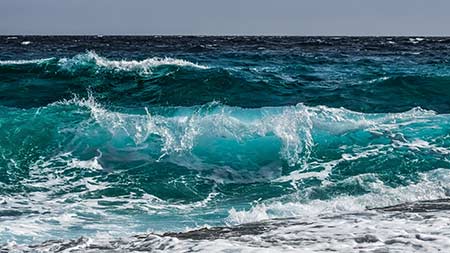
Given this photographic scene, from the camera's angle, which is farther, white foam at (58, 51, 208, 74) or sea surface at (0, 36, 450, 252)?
white foam at (58, 51, 208, 74)

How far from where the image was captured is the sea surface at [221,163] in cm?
488

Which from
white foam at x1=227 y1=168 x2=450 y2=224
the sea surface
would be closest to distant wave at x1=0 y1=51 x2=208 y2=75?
the sea surface

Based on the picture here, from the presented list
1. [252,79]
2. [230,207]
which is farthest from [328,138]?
[252,79]

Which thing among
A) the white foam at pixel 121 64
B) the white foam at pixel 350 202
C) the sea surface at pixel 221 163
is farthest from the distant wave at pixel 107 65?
the white foam at pixel 350 202

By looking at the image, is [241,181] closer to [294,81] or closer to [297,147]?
[297,147]

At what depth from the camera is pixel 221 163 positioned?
941 centimetres

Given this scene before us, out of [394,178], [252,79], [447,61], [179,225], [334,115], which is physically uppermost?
[447,61]

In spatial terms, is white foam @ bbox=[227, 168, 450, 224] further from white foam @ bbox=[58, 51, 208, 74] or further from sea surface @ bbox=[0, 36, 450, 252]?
white foam @ bbox=[58, 51, 208, 74]

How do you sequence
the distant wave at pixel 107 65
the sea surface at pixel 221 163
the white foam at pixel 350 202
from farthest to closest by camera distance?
1. the distant wave at pixel 107 65
2. the white foam at pixel 350 202
3. the sea surface at pixel 221 163

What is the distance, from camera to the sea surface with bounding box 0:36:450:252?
4.88m

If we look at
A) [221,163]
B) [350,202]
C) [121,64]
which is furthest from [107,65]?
[350,202]

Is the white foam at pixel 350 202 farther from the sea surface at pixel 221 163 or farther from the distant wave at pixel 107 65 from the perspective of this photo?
the distant wave at pixel 107 65

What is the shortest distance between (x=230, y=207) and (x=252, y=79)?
9549mm

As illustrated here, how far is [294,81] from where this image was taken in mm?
16672
